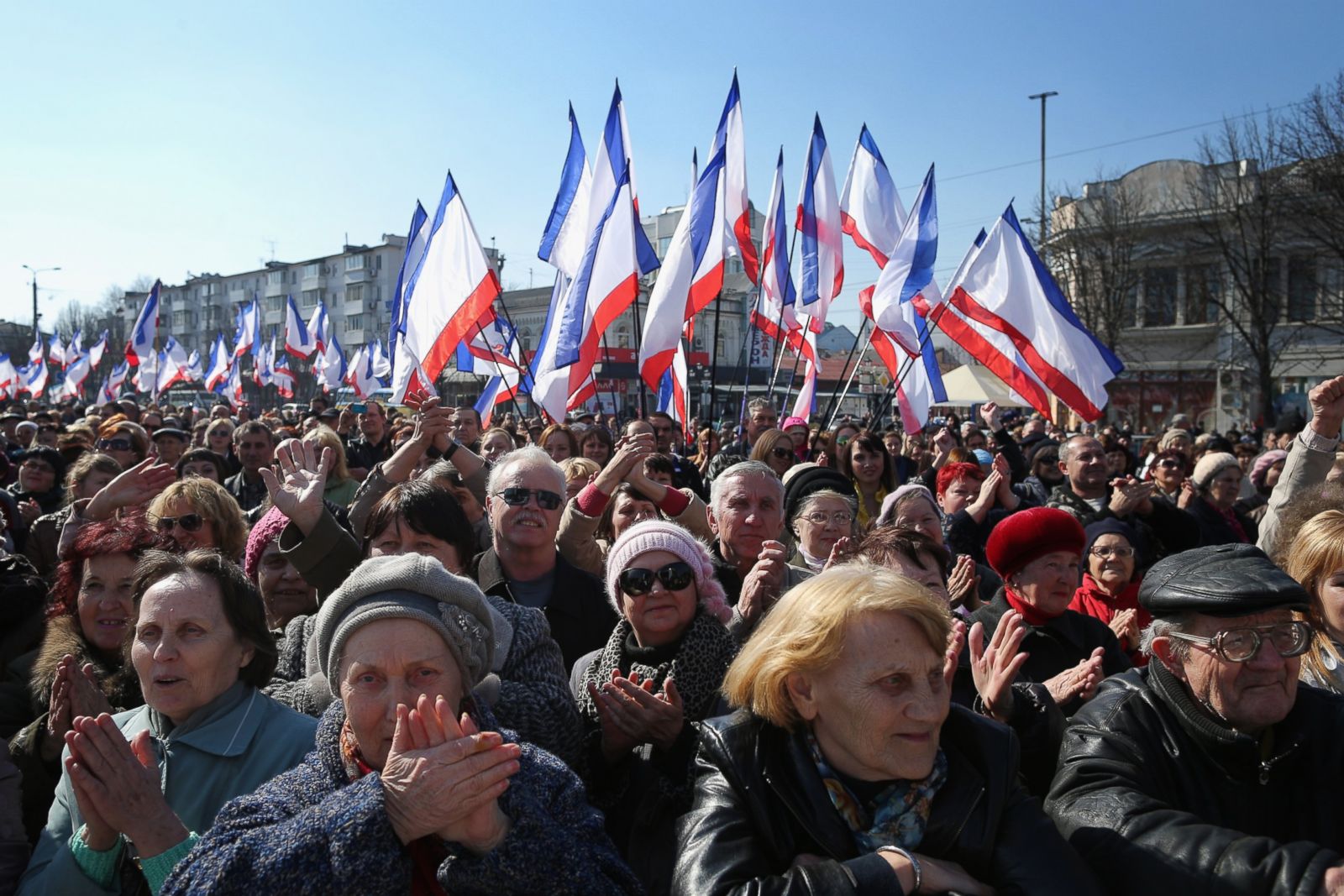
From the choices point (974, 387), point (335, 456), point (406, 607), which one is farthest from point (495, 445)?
point (974, 387)

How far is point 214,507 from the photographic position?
4703 mm

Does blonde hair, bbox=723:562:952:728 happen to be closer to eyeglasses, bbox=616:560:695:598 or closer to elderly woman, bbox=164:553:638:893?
elderly woman, bbox=164:553:638:893

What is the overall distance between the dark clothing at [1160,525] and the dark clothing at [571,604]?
3.59 meters

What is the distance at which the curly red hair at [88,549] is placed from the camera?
3576 millimetres

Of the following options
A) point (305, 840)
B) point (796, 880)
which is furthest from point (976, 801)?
point (305, 840)

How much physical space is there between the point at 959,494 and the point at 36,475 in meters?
7.05

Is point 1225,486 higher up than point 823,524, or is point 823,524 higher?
point 823,524

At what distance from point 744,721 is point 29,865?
6.11 ft

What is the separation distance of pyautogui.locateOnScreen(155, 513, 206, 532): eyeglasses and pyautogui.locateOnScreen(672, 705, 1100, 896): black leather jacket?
127 inches

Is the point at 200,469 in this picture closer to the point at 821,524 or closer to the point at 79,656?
the point at 79,656

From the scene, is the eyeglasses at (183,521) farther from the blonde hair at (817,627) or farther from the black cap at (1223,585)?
the black cap at (1223,585)

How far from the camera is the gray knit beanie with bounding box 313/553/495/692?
2367 millimetres

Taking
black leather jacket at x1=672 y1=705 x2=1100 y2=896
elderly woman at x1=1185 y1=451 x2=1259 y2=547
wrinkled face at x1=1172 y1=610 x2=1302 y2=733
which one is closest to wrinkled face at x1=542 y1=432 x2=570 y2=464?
elderly woman at x1=1185 y1=451 x2=1259 y2=547

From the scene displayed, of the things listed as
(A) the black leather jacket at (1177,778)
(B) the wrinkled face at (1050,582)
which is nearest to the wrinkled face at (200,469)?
(B) the wrinkled face at (1050,582)
